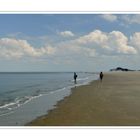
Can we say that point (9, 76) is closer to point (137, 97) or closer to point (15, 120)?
point (15, 120)

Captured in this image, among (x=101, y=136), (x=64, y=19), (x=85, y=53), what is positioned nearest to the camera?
(x=101, y=136)

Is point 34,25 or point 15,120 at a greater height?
point 34,25

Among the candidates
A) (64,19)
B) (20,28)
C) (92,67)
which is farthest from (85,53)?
(20,28)

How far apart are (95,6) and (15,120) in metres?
2.21

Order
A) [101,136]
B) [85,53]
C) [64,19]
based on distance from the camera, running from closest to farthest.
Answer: [101,136], [64,19], [85,53]

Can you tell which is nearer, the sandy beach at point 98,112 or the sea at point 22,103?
the sandy beach at point 98,112

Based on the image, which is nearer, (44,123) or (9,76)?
(44,123)

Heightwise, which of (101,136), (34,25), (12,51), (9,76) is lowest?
(101,136)

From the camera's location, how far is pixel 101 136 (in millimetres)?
5570

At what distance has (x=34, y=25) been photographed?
597cm

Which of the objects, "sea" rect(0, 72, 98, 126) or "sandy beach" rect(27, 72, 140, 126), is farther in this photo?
"sea" rect(0, 72, 98, 126)

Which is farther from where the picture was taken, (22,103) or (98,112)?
(22,103)

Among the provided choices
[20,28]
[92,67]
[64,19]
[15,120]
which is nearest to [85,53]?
[92,67]

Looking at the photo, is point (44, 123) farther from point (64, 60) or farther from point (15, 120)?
point (64, 60)
